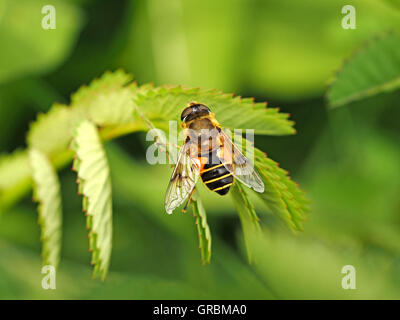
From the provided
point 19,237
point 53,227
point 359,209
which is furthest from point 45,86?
point 359,209

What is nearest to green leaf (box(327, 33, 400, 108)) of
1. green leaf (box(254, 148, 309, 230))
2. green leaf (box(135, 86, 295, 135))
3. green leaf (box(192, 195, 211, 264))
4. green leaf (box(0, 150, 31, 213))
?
green leaf (box(135, 86, 295, 135))

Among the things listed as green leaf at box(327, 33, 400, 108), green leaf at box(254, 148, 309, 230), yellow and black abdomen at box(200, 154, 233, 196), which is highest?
green leaf at box(327, 33, 400, 108)

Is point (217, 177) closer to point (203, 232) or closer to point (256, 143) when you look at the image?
point (203, 232)

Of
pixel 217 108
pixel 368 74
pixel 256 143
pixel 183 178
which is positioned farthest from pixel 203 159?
pixel 256 143

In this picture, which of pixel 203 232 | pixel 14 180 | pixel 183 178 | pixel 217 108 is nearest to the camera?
pixel 203 232

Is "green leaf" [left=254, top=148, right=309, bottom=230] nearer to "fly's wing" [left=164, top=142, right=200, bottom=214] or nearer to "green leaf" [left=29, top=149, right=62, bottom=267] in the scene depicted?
"fly's wing" [left=164, top=142, right=200, bottom=214]

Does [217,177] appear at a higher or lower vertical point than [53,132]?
lower
